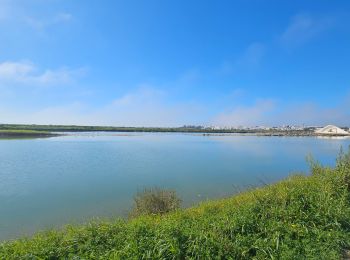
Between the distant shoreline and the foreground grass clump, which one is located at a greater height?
the distant shoreline

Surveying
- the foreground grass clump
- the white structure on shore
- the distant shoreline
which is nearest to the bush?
the foreground grass clump

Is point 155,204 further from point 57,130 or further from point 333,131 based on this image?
point 333,131

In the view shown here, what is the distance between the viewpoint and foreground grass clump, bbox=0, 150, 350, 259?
15.2 feet

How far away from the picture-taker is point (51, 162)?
28.6 metres

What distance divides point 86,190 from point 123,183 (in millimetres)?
2500

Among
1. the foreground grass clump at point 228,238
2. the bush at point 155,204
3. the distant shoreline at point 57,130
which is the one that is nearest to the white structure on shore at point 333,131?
the distant shoreline at point 57,130

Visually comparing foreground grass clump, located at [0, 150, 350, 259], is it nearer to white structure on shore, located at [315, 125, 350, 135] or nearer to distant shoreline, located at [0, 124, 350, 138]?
distant shoreline, located at [0, 124, 350, 138]

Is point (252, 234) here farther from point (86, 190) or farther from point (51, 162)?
point (51, 162)

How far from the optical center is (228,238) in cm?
514

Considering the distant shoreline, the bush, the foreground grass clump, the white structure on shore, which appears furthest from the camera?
the white structure on shore

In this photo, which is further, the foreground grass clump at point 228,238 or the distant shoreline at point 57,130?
the distant shoreline at point 57,130

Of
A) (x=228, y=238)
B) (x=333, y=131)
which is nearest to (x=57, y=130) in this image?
(x=333, y=131)

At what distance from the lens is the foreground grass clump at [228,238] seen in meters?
4.64

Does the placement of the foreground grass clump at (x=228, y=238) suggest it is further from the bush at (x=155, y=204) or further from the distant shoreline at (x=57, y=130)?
the distant shoreline at (x=57, y=130)
